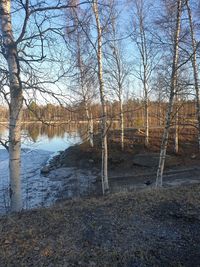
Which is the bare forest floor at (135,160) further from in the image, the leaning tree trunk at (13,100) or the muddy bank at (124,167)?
the leaning tree trunk at (13,100)

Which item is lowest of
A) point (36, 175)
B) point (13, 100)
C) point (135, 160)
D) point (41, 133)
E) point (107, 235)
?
point (36, 175)

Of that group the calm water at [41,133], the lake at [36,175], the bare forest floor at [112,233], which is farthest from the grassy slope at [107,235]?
the lake at [36,175]

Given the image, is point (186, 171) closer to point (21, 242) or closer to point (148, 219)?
point (148, 219)

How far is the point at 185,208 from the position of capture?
487cm

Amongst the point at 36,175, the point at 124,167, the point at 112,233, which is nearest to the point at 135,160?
the point at 124,167

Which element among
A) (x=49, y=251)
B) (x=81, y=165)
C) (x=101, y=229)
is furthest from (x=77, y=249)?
(x=81, y=165)

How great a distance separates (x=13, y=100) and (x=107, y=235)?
3087 millimetres

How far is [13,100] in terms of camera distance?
217 inches

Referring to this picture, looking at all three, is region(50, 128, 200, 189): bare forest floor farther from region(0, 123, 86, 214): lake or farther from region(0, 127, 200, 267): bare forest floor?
region(0, 127, 200, 267): bare forest floor

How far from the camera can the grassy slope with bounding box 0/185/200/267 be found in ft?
11.1

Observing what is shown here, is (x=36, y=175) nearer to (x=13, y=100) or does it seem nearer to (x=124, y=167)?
(x=124, y=167)

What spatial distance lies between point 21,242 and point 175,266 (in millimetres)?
1897

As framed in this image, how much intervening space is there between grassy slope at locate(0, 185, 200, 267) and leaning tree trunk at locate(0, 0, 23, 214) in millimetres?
933

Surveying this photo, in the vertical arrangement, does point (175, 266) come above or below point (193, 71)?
below
